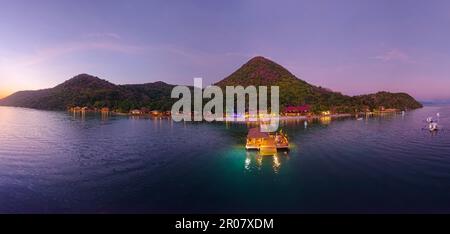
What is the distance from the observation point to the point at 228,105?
164m

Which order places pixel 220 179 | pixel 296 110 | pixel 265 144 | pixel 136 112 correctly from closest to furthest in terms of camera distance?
1. pixel 220 179
2. pixel 265 144
3. pixel 296 110
4. pixel 136 112

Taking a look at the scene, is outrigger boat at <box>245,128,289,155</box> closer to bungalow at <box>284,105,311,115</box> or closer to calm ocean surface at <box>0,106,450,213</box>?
calm ocean surface at <box>0,106,450,213</box>

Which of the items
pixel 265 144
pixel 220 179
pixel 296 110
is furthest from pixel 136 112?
pixel 220 179

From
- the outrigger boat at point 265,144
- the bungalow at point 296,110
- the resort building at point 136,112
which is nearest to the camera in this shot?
the outrigger boat at point 265,144

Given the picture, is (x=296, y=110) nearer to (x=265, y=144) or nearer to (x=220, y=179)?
(x=265, y=144)

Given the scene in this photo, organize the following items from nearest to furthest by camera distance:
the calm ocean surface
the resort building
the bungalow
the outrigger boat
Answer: the calm ocean surface < the outrigger boat < the bungalow < the resort building

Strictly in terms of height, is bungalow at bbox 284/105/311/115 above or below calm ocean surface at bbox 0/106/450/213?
above

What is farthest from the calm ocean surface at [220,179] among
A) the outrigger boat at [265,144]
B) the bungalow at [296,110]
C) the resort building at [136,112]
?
the resort building at [136,112]


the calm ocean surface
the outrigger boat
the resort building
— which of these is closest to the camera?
the calm ocean surface

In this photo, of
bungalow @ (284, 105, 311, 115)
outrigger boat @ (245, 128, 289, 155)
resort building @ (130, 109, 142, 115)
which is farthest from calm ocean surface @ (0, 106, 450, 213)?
resort building @ (130, 109, 142, 115)

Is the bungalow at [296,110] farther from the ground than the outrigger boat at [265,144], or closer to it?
farther from the ground

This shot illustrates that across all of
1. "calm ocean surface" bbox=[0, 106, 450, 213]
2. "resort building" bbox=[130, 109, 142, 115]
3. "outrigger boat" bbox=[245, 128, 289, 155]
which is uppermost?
"resort building" bbox=[130, 109, 142, 115]

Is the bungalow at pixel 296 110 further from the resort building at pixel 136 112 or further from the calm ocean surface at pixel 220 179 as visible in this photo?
the calm ocean surface at pixel 220 179

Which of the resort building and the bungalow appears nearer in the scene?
the bungalow
